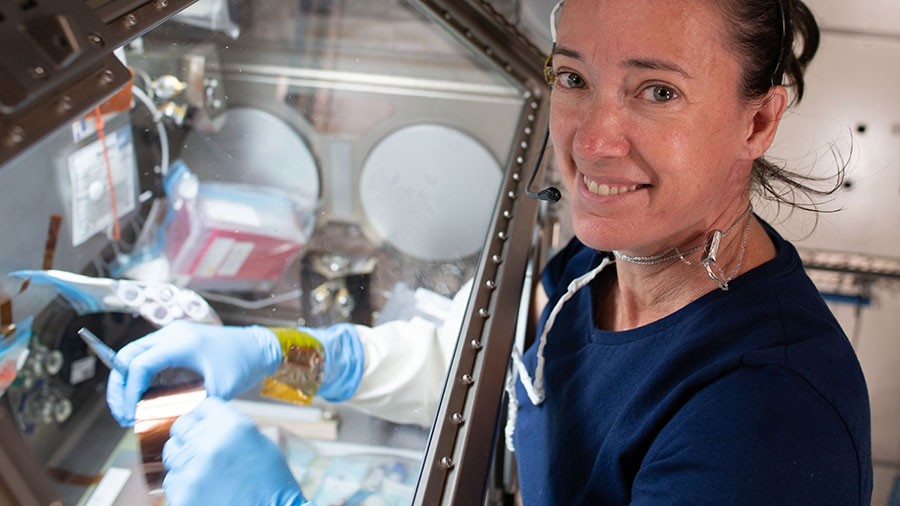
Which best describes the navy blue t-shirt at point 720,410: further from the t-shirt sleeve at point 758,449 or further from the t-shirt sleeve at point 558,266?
the t-shirt sleeve at point 558,266

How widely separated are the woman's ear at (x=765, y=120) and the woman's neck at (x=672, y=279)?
13 centimetres

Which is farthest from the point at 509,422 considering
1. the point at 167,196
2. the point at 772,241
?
the point at 167,196

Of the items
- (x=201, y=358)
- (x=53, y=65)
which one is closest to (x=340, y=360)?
(x=201, y=358)

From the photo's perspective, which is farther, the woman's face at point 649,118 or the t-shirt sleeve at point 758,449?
the woman's face at point 649,118

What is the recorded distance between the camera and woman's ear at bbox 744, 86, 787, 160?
3.05 ft

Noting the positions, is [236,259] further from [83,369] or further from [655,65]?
[655,65]

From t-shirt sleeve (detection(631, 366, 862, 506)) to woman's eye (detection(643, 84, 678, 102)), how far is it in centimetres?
36

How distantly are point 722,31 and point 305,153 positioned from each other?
1094 millimetres

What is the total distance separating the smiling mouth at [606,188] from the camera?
3.15 ft

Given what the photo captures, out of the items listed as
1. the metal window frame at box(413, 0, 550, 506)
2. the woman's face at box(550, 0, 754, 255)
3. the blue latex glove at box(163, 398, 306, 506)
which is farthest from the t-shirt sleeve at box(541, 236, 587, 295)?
the blue latex glove at box(163, 398, 306, 506)

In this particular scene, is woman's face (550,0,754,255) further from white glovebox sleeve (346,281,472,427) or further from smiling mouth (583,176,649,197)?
white glovebox sleeve (346,281,472,427)

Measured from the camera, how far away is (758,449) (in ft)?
2.44

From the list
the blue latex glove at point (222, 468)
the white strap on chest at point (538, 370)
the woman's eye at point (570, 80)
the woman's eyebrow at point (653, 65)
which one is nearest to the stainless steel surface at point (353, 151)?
the white strap on chest at point (538, 370)

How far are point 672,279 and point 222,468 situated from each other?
72cm
